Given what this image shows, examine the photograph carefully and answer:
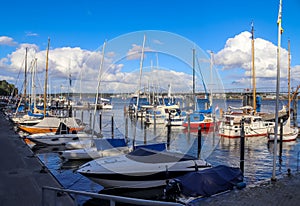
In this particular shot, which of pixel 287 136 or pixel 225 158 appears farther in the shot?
pixel 287 136

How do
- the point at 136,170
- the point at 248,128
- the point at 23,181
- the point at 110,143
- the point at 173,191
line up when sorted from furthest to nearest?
the point at 248,128, the point at 110,143, the point at 136,170, the point at 23,181, the point at 173,191

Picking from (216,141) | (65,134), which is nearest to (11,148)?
(65,134)

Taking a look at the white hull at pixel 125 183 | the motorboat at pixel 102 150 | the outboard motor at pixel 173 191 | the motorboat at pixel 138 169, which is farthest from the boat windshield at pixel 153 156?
the motorboat at pixel 102 150

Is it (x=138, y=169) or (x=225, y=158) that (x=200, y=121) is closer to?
(x=225, y=158)

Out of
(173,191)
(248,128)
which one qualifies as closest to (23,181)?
(173,191)

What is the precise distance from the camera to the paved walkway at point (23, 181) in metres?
10.1

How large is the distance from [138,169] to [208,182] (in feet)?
11.5

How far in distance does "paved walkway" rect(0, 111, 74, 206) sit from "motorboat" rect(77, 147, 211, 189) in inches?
80.6

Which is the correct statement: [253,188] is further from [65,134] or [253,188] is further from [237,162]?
[65,134]

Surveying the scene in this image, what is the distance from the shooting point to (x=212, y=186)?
11.7 metres

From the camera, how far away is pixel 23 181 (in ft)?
42.4

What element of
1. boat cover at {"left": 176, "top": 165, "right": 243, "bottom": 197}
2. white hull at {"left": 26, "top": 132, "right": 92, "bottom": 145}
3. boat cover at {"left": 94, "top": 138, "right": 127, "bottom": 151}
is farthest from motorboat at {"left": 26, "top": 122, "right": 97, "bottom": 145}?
boat cover at {"left": 176, "top": 165, "right": 243, "bottom": 197}

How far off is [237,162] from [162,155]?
10.1 meters

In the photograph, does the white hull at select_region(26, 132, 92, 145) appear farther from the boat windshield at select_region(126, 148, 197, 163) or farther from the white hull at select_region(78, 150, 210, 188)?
the boat windshield at select_region(126, 148, 197, 163)
